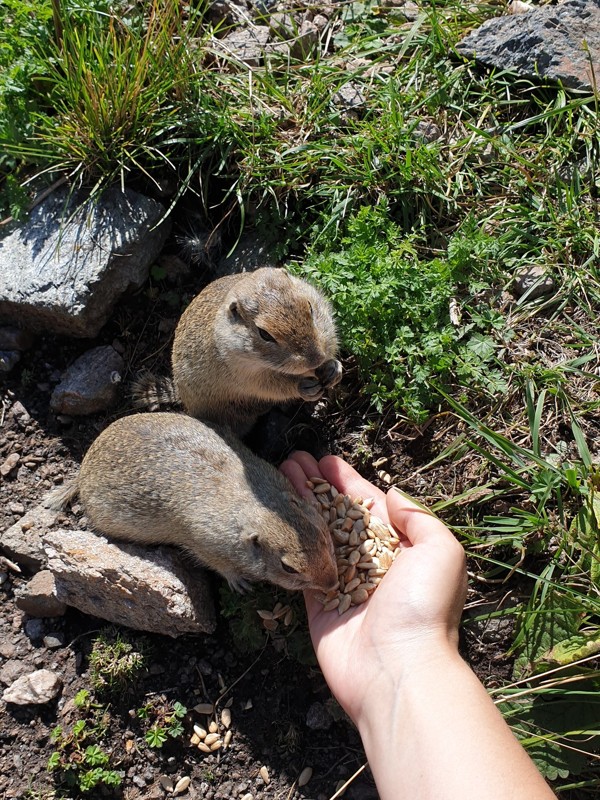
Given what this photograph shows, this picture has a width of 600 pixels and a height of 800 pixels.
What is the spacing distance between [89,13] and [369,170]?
2.40 m

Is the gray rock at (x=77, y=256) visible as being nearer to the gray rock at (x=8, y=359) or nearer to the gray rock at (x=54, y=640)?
the gray rock at (x=8, y=359)

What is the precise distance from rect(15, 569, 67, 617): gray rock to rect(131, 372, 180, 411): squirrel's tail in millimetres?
1454

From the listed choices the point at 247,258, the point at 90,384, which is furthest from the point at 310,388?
the point at 90,384

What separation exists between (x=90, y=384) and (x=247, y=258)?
158 cm

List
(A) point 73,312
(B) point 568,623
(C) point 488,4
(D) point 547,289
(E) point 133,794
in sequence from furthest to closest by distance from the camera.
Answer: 1. (C) point 488,4
2. (A) point 73,312
3. (D) point 547,289
4. (E) point 133,794
5. (B) point 568,623

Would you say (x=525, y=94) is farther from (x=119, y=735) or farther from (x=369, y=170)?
(x=119, y=735)

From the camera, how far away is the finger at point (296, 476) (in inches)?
195

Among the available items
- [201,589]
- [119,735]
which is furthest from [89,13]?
[119,735]

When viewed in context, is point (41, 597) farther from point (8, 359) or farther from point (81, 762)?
point (8, 359)

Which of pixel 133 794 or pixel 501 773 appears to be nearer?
pixel 501 773

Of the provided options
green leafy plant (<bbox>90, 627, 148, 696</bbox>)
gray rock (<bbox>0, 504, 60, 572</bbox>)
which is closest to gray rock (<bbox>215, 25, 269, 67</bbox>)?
gray rock (<bbox>0, 504, 60, 572</bbox>)

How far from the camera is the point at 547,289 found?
199 inches

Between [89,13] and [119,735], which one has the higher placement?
[89,13]

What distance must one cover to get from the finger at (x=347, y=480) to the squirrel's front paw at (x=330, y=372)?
574 mm
